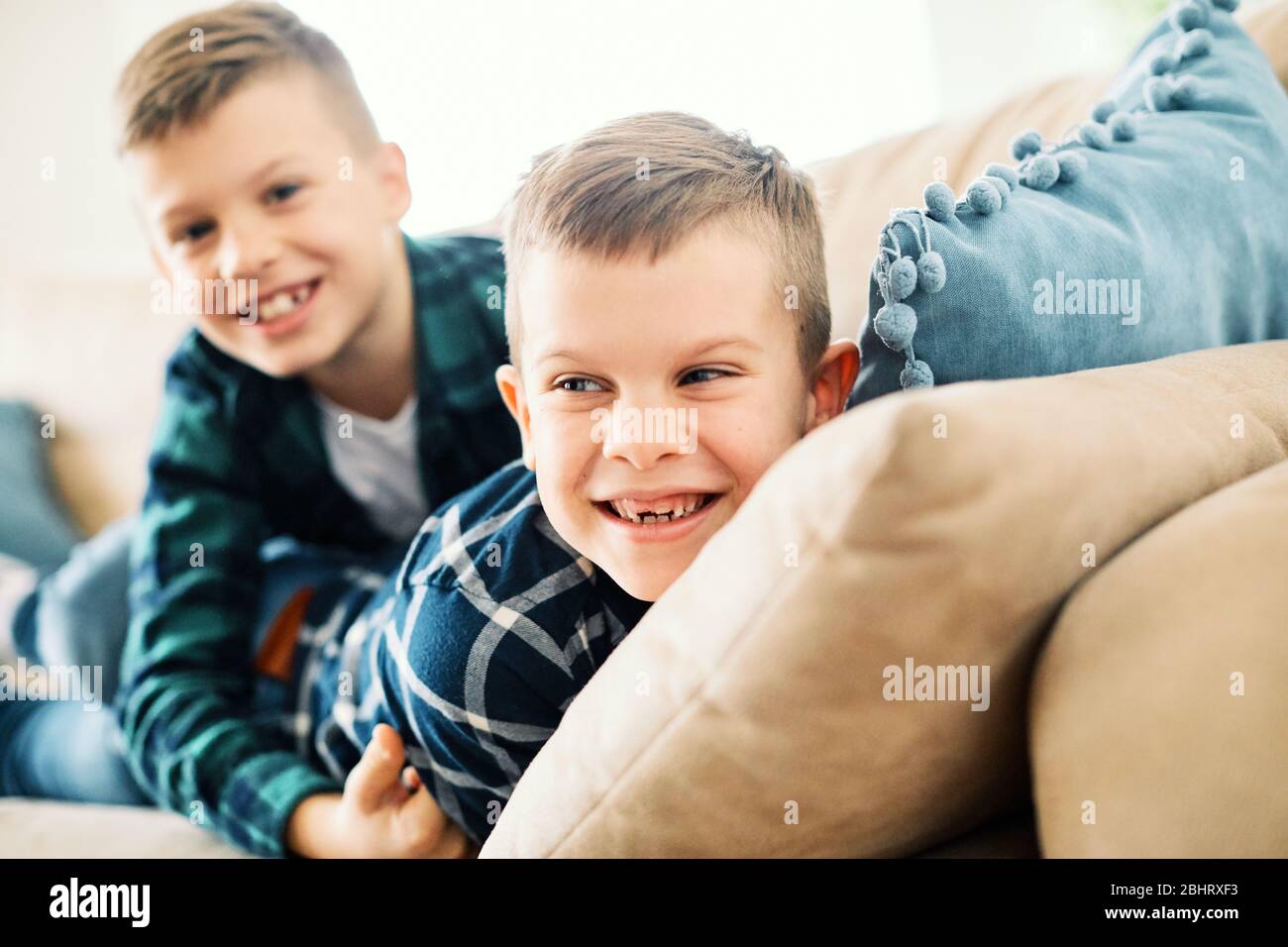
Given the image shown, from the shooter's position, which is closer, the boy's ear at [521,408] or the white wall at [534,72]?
the boy's ear at [521,408]

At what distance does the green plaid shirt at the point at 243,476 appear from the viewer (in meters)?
1.12

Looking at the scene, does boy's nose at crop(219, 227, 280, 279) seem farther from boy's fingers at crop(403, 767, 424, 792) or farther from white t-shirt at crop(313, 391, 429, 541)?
boy's fingers at crop(403, 767, 424, 792)

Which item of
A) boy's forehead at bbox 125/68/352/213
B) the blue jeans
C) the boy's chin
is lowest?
the blue jeans

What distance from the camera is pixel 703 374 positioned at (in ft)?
2.31

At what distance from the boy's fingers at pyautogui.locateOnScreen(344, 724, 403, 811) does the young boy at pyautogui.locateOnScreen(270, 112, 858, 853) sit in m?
0.04

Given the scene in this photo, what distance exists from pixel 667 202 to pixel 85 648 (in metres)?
1.03

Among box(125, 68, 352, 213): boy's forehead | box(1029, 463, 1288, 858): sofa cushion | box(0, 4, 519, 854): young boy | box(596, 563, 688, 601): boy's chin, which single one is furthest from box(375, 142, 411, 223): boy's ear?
box(1029, 463, 1288, 858): sofa cushion

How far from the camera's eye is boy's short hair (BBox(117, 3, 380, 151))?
3.35 feet

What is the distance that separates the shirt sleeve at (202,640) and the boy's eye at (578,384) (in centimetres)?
47

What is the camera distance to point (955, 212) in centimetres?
68

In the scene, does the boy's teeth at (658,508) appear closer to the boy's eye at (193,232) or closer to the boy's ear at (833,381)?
the boy's ear at (833,381)

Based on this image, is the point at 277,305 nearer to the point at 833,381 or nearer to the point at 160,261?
the point at 160,261

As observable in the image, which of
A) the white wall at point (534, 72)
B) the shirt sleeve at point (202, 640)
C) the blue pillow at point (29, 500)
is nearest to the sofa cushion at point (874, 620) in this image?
the shirt sleeve at point (202, 640)
